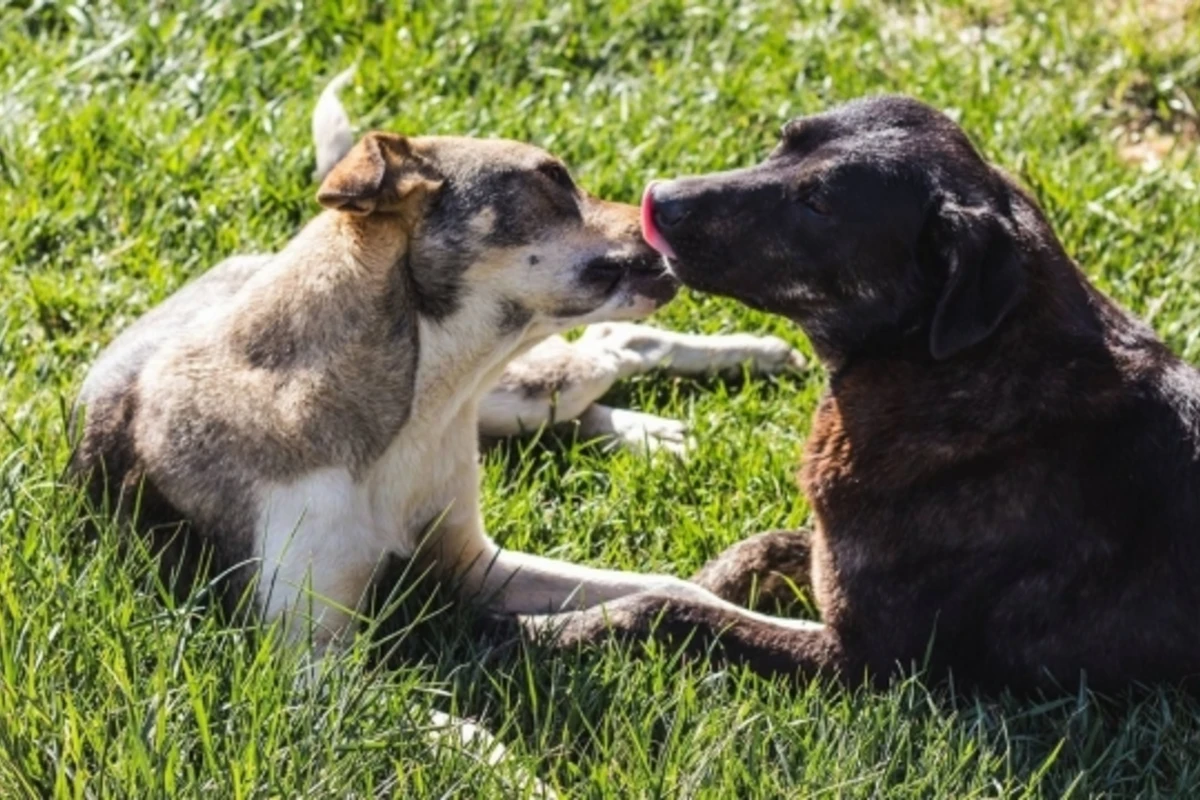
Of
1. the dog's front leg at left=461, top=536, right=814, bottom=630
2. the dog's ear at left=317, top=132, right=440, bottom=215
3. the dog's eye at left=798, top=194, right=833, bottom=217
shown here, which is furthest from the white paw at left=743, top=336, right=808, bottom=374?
the dog's ear at left=317, top=132, right=440, bottom=215

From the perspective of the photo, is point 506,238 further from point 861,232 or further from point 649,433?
point 649,433

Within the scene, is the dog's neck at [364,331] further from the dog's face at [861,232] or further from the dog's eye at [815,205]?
the dog's eye at [815,205]

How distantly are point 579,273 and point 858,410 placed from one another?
28.5 inches

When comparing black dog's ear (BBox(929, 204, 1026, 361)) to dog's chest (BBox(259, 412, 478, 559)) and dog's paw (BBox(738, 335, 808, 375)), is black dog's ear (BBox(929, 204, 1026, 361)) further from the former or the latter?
dog's paw (BBox(738, 335, 808, 375))

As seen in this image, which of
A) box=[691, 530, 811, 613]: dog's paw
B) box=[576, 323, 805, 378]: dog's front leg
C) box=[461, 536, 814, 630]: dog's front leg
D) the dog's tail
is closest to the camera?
box=[461, 536, 814, 630]: dog's front leg

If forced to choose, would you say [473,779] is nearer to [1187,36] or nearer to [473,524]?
[473,524]

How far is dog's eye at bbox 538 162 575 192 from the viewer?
17.8 feet

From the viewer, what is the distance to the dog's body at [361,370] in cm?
520

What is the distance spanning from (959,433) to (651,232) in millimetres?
860

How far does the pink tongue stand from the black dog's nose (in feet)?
0.06

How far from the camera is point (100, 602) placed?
4.82 meters

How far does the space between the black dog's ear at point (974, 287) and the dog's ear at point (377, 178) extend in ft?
3.94

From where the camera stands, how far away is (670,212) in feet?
17.5

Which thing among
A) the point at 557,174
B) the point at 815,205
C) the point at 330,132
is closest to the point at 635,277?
the point at 557,174
